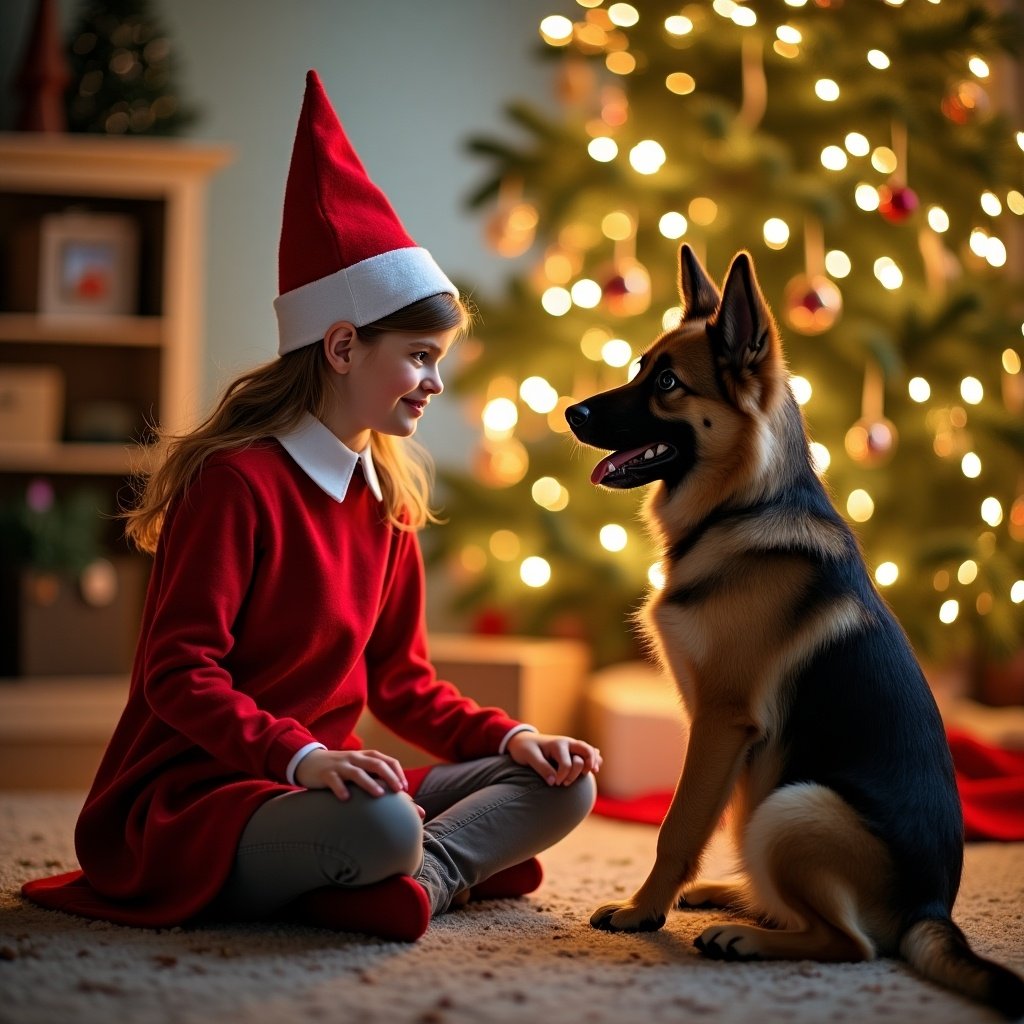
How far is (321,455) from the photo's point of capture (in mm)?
1870

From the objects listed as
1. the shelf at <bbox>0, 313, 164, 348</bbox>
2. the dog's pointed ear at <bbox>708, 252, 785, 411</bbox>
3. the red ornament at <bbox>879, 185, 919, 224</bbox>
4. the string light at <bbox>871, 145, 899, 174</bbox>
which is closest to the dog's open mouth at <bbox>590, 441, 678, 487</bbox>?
the dog's pointed ear at <bbox>708, 252, 785, 411</bbox>

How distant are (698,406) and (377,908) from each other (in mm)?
835

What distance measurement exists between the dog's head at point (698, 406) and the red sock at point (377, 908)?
64cm

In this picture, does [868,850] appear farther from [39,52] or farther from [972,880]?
[39,52]

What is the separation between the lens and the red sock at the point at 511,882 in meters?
1.96

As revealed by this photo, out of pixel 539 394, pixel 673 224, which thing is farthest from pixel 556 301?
pixel 673 224

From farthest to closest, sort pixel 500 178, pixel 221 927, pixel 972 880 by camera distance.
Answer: pixel 500 178 < pixel 972 880 < pixel 221 927

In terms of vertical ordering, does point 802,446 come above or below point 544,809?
above

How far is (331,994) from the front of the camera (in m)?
1.41

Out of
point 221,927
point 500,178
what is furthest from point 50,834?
point 500,178

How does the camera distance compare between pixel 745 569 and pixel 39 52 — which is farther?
pixel 39 52

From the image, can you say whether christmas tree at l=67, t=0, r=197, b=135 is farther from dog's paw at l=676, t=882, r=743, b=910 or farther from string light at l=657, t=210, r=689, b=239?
dog's paw at l=676, t=882, r=743, b=910

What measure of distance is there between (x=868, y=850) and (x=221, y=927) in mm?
879

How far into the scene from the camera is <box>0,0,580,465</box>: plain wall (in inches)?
154
